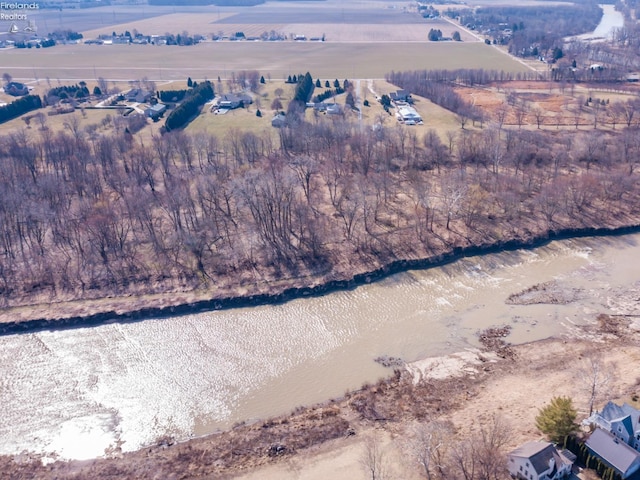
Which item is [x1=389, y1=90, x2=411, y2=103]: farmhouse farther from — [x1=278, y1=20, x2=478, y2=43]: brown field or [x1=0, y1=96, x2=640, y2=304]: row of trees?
[x1=278, y1=20, x2=478, y2=43]: brown field

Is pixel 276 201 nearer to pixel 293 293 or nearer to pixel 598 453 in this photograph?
pixel 293 293

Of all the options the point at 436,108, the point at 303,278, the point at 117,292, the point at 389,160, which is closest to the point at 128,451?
the point at 117,292

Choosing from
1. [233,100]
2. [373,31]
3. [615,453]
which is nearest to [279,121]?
[233,100]

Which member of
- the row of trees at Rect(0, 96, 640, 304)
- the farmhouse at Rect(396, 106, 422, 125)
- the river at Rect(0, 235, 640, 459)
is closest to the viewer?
the river at Rect(0, 235, 640, 459)

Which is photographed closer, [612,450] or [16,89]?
[612,450]

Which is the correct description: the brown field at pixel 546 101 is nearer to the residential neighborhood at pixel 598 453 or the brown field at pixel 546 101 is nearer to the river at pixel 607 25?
the residential neighborhood at pixel 598 453

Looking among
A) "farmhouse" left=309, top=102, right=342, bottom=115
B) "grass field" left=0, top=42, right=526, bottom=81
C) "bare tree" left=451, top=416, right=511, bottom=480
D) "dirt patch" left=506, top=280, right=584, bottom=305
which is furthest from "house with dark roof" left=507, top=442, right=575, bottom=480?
"grass field" left=0, top=42, right=526, bottom=81

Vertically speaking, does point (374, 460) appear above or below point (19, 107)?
below
